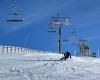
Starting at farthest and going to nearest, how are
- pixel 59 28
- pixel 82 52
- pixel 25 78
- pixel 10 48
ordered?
pixel 82 52, pixel 59 28, pixel 10 48, pixel 25 78

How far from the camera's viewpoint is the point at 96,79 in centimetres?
1866

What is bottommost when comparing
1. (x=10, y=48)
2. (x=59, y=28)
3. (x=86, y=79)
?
(x=86, y=79)

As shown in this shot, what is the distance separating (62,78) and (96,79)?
5.90 ft

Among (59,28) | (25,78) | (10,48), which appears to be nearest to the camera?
(25,78)

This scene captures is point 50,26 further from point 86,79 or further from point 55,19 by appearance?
point 86,79

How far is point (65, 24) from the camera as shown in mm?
81875

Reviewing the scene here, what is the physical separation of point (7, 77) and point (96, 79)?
4715 millimetres

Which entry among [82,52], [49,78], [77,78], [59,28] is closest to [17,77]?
[49,78]

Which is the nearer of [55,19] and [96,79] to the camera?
[96,79]

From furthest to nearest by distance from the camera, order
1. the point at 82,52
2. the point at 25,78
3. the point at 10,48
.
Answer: the point at 82,52 → the point at 10,48 → the point at 25,78

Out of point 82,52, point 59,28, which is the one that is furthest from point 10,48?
point 82,52

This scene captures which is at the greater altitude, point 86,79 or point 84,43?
point 84,43

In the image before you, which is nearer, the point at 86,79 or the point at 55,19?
the point at 86,79

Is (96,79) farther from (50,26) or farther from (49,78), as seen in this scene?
(50,26)
